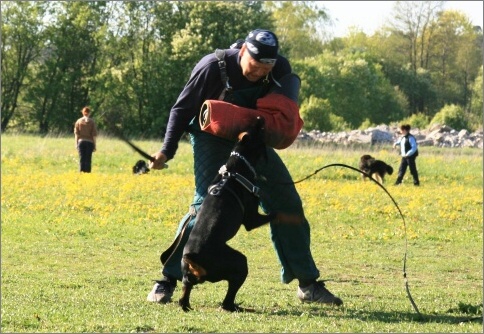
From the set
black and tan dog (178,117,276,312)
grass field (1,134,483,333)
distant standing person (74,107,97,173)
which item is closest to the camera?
grass field (1,134,483,333)

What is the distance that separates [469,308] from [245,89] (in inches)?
92.1

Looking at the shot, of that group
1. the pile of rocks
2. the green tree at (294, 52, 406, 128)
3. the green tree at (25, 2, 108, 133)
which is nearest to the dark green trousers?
the pile of rocks

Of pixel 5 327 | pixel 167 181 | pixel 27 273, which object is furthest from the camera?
pixel 167 181

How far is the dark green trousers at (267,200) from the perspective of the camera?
288 inches

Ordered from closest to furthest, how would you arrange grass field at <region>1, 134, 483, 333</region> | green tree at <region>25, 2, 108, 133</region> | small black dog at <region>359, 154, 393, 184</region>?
grass field at <region>1, 134, 483, 333</region>
small black dog at <region>359, 154, 393, 184</region>
green tree at <region>25, 2, 108, 133</region>

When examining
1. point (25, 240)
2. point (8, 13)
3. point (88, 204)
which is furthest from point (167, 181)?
point (8, 13)

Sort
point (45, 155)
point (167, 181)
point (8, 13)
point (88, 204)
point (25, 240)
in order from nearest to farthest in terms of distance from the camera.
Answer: point (25, 240)
point (88, 204)
point (167, 181)
point (45, 155)
point (8, 13)

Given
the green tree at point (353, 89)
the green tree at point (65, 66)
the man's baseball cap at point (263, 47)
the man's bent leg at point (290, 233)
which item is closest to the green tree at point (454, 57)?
the green tree at point (353, 89)

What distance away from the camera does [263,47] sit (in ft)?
22.6

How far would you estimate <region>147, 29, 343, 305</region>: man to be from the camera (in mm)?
7180

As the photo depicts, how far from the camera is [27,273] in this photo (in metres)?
9.55

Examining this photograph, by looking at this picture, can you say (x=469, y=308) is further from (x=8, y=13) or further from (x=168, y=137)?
(x=8, y=13)

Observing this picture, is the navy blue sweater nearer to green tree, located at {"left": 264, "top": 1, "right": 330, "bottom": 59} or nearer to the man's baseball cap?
the man's baseball cap

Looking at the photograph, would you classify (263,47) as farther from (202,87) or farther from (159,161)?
(159,161)
